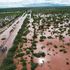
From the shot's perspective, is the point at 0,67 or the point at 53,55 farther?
the point at 53,55

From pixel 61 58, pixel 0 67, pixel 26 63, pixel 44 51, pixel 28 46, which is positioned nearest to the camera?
pixel 0 67

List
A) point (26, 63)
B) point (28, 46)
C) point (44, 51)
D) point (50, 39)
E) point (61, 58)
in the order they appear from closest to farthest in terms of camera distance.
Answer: point (26, 63) < point (61, 58) < point (44, 51) < point (28, 46) < point (50, 39)

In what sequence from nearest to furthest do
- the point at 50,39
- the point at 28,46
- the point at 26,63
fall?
the point at 26,63 → the point at 28,46 → the point at 50,39

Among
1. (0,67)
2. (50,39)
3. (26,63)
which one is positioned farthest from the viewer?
(50,39)

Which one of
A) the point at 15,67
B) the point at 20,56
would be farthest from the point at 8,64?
the point at 20,56

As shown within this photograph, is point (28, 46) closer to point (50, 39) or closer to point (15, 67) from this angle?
point (50, 39)

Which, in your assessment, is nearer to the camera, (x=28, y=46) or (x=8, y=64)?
(x=8, y=64)

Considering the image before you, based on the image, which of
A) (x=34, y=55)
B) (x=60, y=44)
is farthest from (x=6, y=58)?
(x=60, y=44)

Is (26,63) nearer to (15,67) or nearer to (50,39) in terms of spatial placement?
(15,67)
